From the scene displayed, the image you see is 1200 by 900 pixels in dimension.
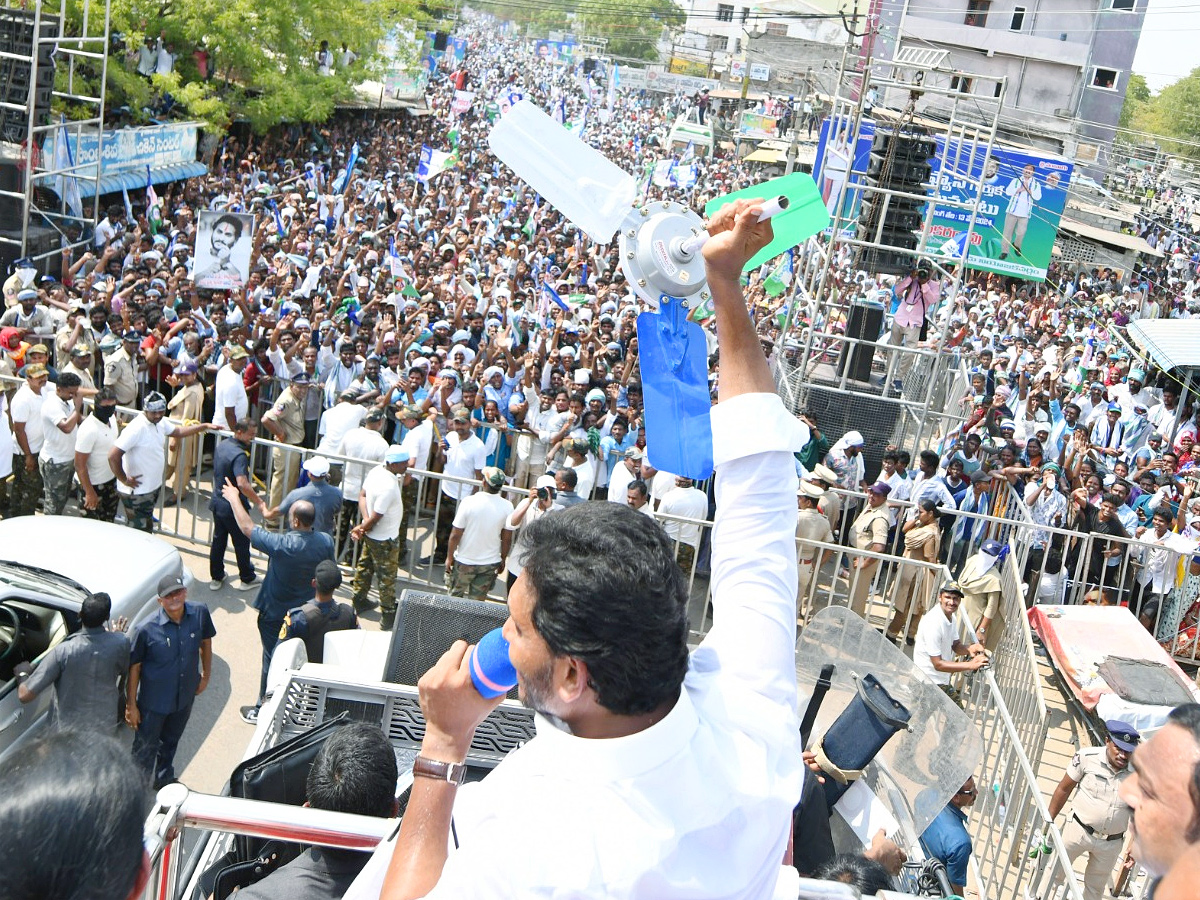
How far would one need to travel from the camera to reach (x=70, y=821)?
1222 mm

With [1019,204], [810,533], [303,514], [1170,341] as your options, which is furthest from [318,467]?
[1019,204]

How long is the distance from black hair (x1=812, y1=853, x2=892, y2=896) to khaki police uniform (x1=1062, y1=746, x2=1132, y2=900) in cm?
307

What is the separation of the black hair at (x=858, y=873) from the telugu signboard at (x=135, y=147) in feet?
47.2

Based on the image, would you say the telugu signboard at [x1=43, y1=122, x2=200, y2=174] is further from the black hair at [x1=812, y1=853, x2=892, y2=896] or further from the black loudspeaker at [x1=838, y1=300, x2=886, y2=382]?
the black hair at [x1=812, y1=853, x2=892, y2=896]

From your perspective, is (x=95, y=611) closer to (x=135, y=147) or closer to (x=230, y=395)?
(x=230, y=395)

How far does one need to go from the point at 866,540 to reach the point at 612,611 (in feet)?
27.1

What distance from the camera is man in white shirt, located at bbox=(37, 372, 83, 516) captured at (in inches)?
340

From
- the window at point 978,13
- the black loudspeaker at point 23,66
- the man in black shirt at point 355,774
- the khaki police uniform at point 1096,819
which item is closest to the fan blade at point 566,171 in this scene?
the man in black shirt at point 355,774

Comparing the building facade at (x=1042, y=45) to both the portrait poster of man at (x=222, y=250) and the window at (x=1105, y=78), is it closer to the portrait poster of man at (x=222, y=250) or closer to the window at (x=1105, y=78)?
the window at (x=1105, y=78)

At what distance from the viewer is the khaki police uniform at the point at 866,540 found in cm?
920

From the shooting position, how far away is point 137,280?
1241cm

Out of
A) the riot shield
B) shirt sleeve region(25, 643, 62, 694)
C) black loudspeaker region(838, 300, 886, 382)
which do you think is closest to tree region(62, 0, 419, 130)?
black loudspeaker region(838, 300, 886, 382)

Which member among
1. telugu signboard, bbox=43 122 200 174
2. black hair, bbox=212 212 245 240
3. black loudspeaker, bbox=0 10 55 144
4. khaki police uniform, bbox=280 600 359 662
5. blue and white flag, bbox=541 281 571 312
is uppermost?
black loudspeaker, bbox=0 10 55 144

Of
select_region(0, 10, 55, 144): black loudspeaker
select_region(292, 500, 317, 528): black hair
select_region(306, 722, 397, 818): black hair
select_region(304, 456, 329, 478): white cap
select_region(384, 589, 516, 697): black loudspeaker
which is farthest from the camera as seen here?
select_region(0, 10, 55, 144): black loudspeaker
